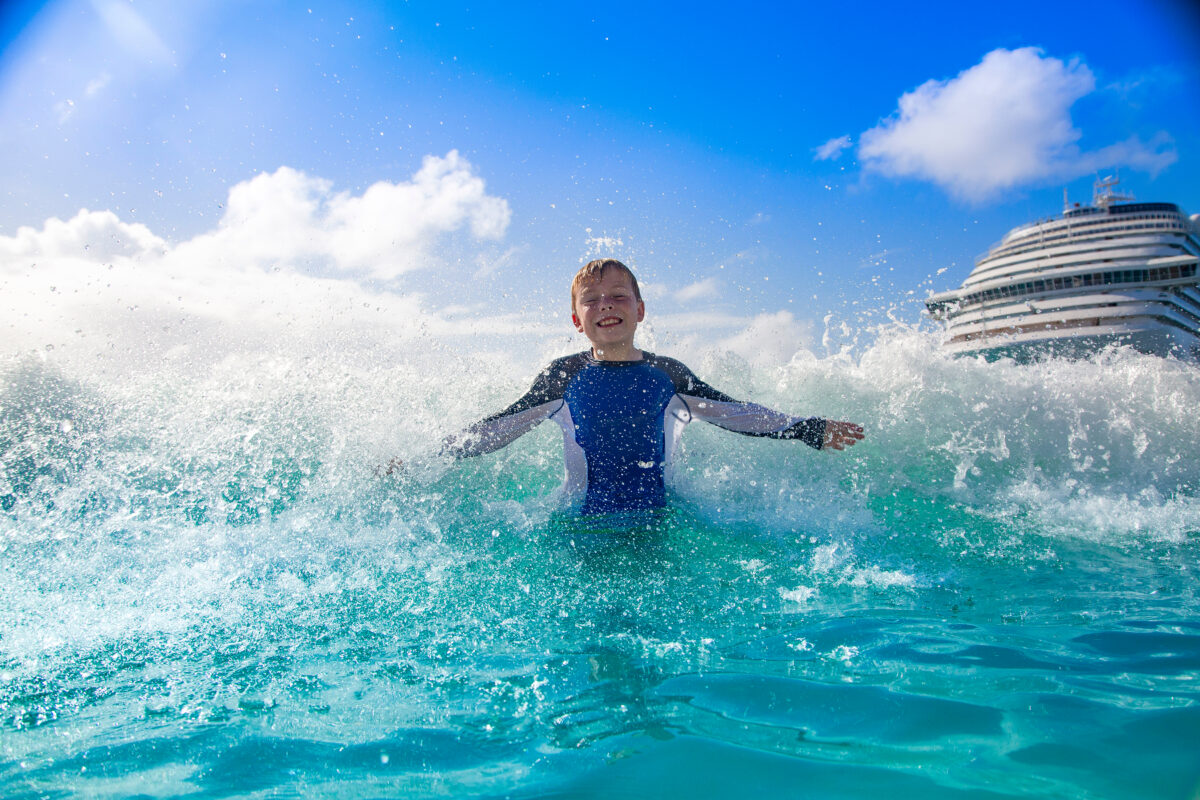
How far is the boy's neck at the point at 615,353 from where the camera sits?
13.0 ft

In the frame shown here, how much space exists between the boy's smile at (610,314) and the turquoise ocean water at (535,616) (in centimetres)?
116

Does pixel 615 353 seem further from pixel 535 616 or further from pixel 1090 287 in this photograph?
pixel 1090 287

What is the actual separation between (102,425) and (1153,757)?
7.32 meters

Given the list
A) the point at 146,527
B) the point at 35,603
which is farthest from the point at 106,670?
the point at 146,527

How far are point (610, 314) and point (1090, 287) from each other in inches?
1603

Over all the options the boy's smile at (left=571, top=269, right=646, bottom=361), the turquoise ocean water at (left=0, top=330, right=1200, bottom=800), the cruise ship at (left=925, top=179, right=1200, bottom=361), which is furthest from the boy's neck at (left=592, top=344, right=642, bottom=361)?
the cruise ship at (left=925, top=179, right=1200, bottom=361)

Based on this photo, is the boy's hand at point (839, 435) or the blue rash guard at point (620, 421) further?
the boy's hand at point (839, 435)

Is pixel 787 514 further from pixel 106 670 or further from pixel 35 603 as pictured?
pixel 35 603

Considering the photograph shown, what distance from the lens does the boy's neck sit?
3.98 meters

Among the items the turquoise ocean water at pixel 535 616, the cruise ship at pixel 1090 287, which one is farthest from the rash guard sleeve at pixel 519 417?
the cruise ship at pixel 1090 287

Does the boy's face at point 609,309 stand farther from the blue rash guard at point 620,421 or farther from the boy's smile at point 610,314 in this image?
the blue rash guard at point 620,421

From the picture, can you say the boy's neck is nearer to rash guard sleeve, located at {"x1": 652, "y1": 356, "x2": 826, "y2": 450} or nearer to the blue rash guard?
the blue rash guard

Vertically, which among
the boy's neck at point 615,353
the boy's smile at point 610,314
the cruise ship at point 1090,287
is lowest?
the boy's neck at point 615,353

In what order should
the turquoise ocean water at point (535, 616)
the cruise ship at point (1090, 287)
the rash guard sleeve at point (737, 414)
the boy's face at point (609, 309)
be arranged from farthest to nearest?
the cruise ship at point (1090, 287) < the rash guard sleeve at point (737, 414) < the boy's face at point (609, 309) < the turquoise ocean water at point (535, 616)
